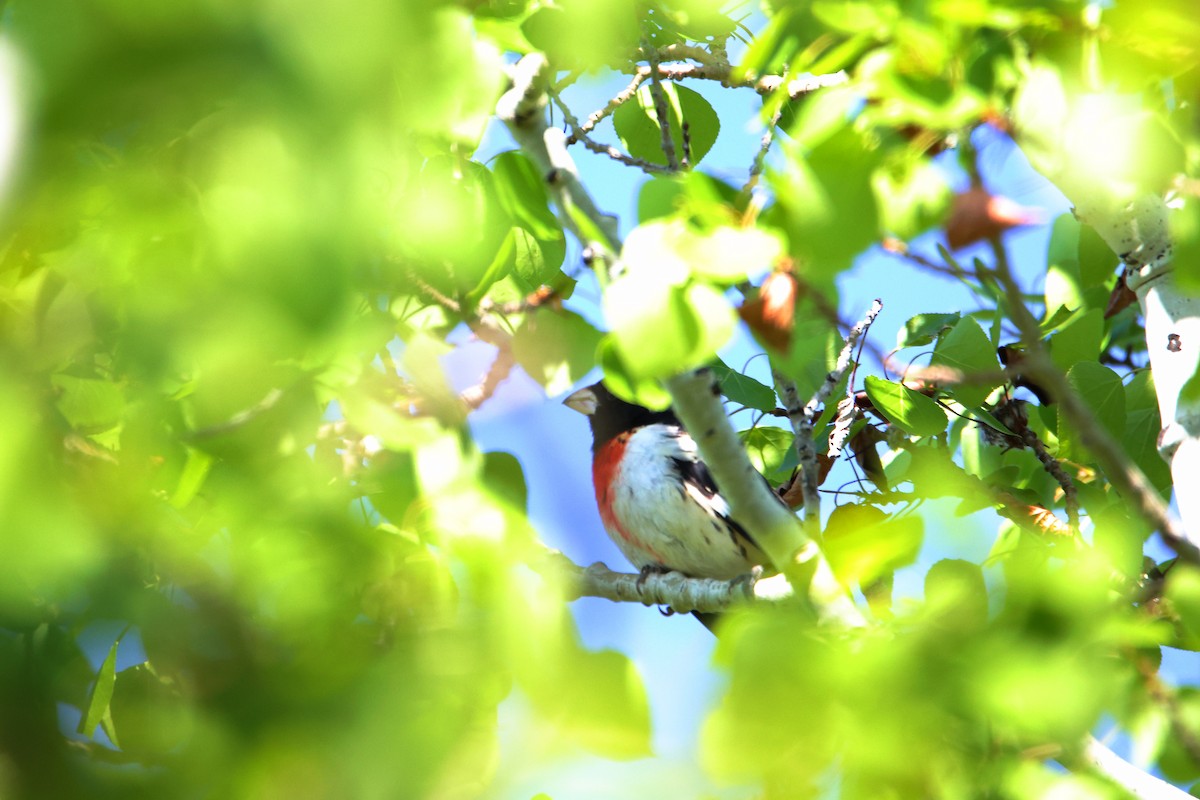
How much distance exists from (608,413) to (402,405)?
154 inches

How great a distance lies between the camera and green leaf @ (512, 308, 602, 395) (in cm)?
191

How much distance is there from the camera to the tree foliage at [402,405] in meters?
0.55

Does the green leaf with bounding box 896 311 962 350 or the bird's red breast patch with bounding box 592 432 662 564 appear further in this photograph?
the bird's red breast patch with bounding box 592 432 662 564

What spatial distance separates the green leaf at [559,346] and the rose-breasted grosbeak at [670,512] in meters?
2.29

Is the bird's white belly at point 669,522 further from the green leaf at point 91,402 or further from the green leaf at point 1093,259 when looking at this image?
the green leaf at point 91,402

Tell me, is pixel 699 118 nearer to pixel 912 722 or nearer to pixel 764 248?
pixel 764 248

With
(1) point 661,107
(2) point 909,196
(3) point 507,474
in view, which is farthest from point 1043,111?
(1) point 661,107

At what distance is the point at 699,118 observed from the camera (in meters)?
3.02

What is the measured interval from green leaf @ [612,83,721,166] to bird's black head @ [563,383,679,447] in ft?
6.19

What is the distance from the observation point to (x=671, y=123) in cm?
305

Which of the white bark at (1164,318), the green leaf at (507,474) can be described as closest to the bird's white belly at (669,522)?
the white bark at (1164,318)

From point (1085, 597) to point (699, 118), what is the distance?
7.79 ft

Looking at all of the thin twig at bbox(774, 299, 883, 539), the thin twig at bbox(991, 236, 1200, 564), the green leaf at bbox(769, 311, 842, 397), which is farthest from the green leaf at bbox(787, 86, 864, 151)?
the thin twig at bbox(774, 299, 883, 539)

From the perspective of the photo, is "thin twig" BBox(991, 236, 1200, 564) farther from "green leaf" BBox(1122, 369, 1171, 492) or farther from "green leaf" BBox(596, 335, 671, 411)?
"green leaf" BBox(1122, 369, 1171, 492)
